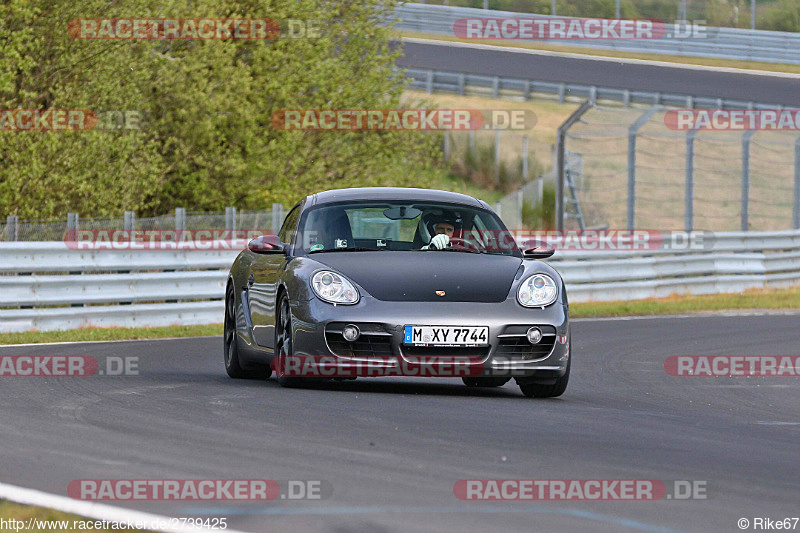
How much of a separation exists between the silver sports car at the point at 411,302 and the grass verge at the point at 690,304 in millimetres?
10549

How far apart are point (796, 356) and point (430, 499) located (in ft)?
31.6

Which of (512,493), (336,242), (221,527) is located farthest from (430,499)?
(336,242)

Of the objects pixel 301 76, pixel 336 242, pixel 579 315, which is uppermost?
pixel 301 76

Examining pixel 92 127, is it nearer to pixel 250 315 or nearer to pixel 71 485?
pixel 250 315

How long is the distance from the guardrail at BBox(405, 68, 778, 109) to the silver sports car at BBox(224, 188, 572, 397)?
25502 mm

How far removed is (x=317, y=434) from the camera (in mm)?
7180

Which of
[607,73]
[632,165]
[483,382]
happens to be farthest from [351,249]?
[607,73]

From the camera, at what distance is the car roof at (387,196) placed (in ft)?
34.0

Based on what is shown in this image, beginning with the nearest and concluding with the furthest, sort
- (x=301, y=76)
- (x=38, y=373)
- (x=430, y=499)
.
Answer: (x=430, y=499)
(x=38, y=373)
(x=301, y=76)

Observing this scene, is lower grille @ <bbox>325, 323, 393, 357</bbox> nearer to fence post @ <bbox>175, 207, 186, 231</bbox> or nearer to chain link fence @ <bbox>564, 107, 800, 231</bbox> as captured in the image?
fence post @ <bbox>175, 207, 186, 231</bbox>

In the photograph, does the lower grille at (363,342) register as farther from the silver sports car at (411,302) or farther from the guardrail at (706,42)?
the guardrail at (706,42)

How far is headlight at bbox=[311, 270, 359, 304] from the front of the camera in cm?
910

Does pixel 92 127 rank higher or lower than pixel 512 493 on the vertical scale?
higher

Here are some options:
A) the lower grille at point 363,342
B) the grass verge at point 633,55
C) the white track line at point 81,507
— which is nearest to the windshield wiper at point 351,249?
the lower grille at point 363,342
